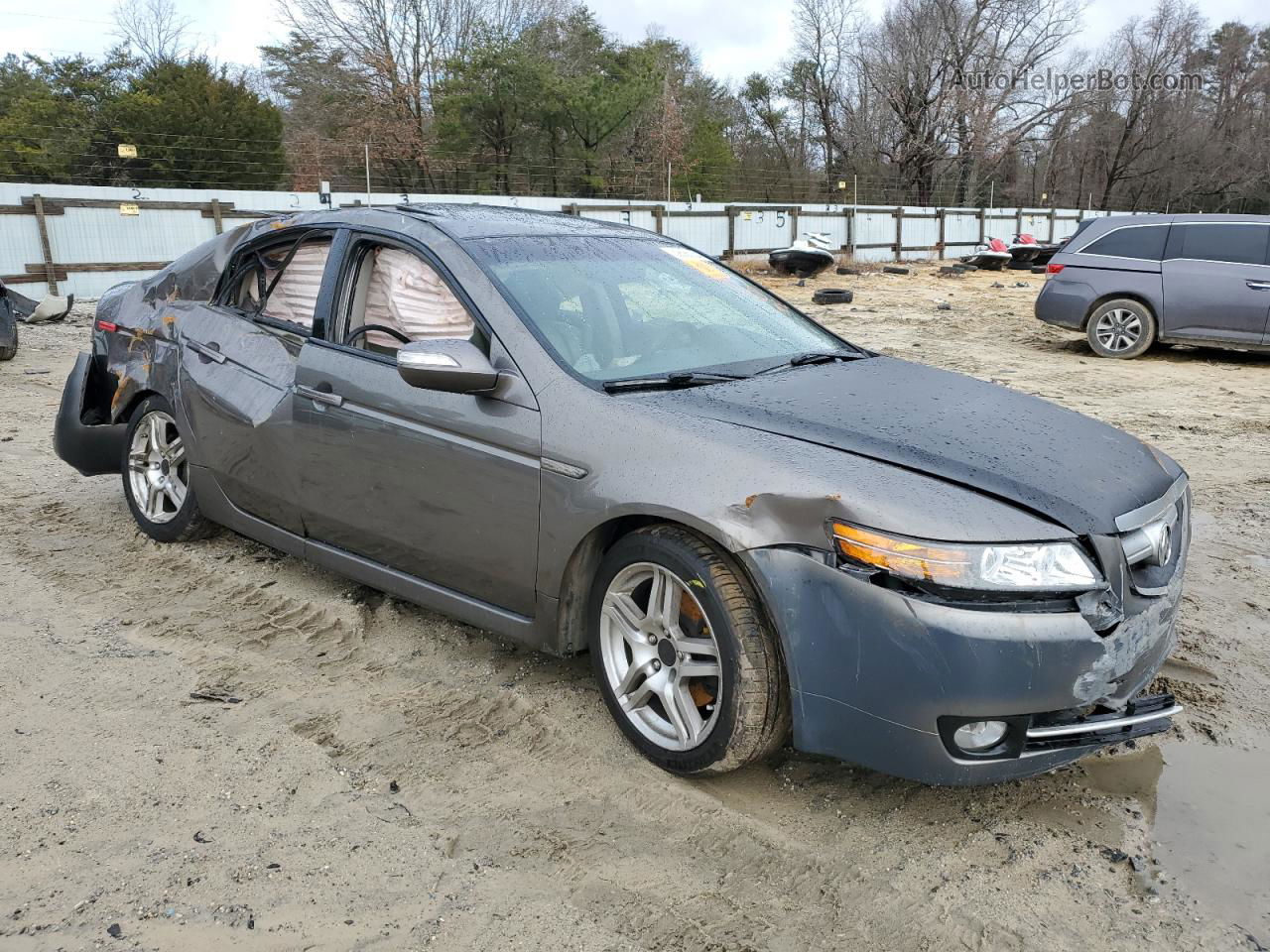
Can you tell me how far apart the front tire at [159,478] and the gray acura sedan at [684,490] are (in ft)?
0.61

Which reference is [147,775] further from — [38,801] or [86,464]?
[86,464]

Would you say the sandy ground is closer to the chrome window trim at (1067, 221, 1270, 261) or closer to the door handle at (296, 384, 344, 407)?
the door handle at (296, 384, 344, 407)

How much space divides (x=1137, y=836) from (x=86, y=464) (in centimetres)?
481

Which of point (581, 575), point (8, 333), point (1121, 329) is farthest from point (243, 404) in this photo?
point (1121, 329)

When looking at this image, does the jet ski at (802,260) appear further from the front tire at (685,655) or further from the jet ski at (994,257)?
the front tire at (685,655)

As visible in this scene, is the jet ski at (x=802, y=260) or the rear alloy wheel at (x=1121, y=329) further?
the jet ski at (x=802, y=260)

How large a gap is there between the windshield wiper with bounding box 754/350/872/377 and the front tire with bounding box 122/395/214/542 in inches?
106

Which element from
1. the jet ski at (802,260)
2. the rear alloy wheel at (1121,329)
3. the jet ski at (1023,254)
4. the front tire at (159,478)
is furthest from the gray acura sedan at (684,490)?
the jet ski at (1023,254)

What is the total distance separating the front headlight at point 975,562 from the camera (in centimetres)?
236

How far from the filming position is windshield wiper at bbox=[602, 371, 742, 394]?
Answer: 120 inches

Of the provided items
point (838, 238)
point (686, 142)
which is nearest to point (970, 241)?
point (838, 238)

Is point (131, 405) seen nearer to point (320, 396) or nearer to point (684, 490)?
point (320, 396)

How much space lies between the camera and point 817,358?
11.8 ft

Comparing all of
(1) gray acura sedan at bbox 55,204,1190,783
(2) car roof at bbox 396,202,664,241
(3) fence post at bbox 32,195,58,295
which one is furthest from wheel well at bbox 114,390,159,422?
(3) fence post at bbox 32,195,58,295
